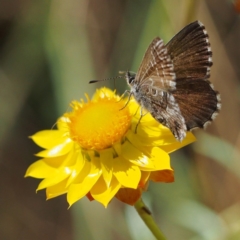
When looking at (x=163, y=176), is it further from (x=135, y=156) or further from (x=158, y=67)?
(x=158, y=67)

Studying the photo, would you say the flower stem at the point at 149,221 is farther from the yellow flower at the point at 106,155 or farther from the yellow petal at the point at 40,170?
the yellow petal at the point at 40,170

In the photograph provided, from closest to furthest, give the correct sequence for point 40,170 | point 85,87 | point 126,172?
point 126,172 → point 40,170 → point 85,87

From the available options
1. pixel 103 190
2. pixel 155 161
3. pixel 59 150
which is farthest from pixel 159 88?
pixel 59 150

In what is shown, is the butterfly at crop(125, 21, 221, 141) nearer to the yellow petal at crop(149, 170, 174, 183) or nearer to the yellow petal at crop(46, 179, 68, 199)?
the yellow petal at crop(149, 170, 174, 183)

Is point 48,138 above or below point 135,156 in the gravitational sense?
above

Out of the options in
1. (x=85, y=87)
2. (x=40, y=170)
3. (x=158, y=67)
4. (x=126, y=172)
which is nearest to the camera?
(x=158, y=67)

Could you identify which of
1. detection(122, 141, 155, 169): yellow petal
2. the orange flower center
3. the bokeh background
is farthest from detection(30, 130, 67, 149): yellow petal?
the bokeh background

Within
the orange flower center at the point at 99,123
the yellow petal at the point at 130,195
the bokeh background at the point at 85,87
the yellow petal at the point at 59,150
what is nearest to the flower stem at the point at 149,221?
the yellow petal at the point at 130,195
